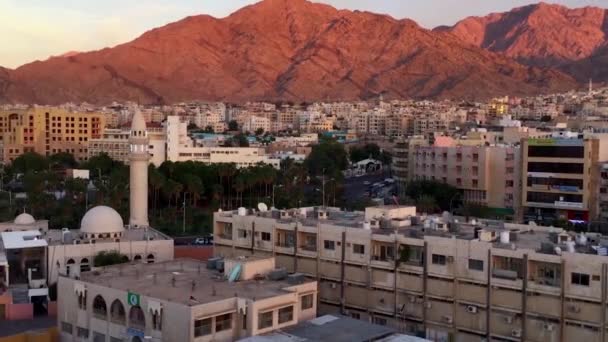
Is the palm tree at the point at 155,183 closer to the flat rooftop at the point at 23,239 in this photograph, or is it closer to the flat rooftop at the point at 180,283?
the flat rooftop at the point at 23,239

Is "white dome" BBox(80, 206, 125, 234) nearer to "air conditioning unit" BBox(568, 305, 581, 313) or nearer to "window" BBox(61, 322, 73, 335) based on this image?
"window" BBox(61, 322, 73, 335)

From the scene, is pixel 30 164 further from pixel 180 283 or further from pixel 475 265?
pixel 475 265

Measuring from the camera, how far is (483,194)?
60281 millimetres

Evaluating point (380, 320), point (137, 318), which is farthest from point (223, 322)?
point (380, 320)

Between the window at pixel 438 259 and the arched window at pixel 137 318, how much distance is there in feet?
29.4

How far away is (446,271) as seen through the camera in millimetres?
24156

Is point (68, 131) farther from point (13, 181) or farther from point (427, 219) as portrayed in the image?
point (427, 219)

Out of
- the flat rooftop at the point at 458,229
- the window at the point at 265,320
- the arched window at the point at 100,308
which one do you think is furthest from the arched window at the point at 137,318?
the flat rooftop at the point at 458,229

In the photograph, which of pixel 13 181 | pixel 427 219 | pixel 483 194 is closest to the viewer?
pixel 427 219

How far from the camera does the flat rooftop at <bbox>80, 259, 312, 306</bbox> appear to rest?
2092cm

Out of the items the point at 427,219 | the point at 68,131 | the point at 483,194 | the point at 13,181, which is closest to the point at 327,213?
the point at 427,219

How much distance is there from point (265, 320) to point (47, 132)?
8764 cm

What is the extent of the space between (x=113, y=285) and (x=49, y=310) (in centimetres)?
909

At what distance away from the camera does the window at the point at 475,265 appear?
23547 mm
